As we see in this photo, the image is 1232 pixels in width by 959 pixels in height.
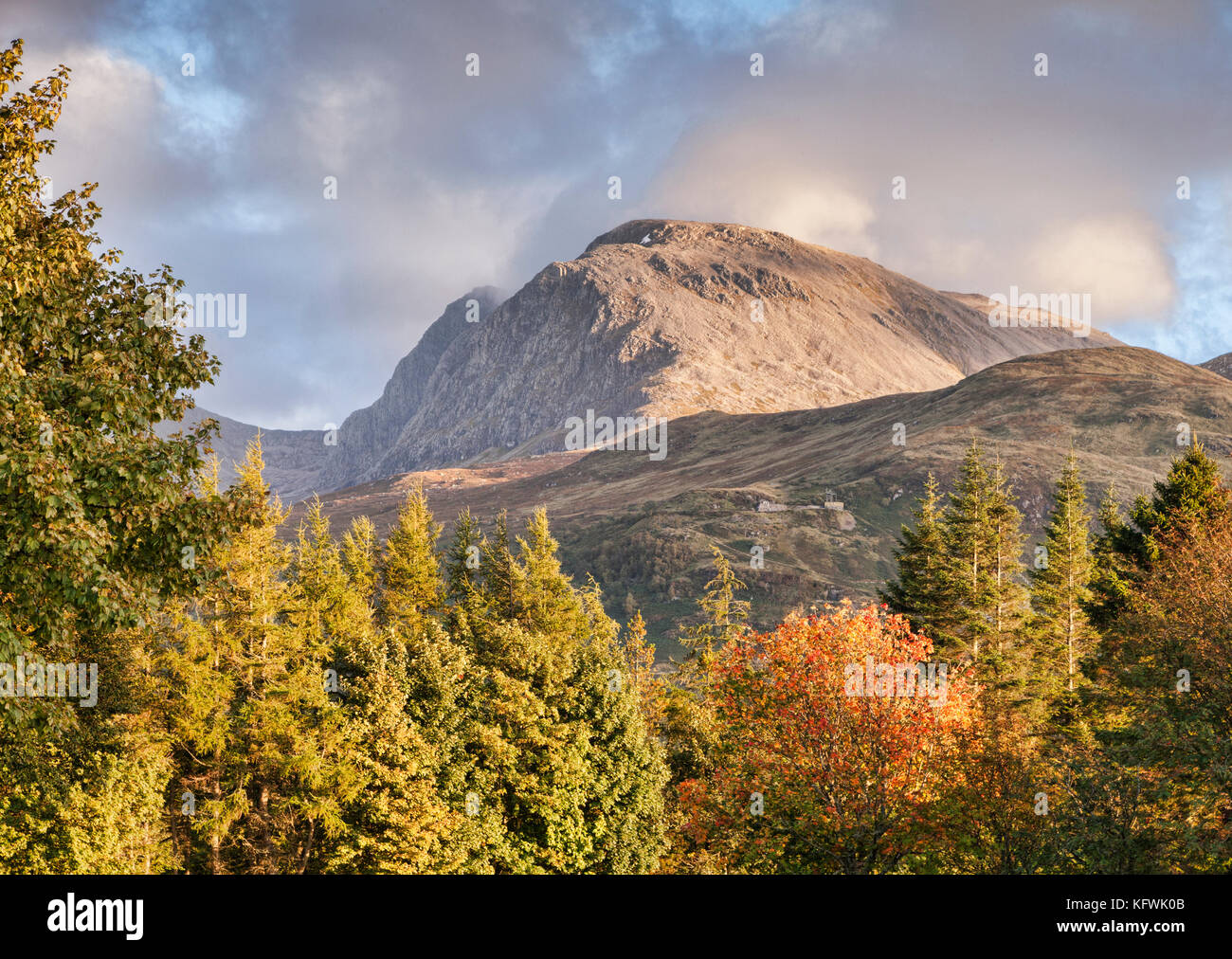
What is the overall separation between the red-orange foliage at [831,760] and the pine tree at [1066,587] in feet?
65.7

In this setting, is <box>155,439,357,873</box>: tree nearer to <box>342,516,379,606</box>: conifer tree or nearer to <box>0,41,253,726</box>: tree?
<box>342,516,379,606</box>: conifer tree

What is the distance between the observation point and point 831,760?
103 feet

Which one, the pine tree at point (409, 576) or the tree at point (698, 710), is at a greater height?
the pine tree at point (409, 576)

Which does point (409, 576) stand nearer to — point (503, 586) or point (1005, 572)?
point (503, 586)

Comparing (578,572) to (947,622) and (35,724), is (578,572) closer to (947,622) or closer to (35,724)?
(947,622)

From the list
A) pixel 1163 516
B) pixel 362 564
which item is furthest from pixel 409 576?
pixel 1163 516

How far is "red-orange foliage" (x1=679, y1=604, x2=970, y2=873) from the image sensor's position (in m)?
30.9

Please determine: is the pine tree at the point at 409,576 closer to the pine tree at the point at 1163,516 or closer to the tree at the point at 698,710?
the tree at the point at 698,710

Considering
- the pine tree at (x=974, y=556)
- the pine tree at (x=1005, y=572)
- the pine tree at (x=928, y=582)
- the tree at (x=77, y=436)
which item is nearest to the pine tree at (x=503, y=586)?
the pine tree at (x=928, y=582)

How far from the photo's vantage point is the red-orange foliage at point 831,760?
102 feet

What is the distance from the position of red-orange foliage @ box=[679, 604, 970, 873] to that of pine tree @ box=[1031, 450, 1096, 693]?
20030 millimetres

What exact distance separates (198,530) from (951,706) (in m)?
29.2

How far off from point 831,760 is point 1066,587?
30.3m
